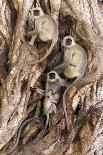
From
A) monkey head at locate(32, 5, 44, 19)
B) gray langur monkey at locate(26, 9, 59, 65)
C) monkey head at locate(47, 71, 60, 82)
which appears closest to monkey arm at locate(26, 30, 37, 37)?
gray langur monkey at locate(26, 9, 59, 65)

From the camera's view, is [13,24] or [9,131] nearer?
[9,131]

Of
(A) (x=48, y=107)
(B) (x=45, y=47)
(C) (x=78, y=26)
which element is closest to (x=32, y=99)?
(A) (x=48, y=107)

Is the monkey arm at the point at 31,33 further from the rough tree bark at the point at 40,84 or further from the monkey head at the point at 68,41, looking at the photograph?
the monkey head at the point at 68,41

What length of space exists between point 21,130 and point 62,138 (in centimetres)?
35

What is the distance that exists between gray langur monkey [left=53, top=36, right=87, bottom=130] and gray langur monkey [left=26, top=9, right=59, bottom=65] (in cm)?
12

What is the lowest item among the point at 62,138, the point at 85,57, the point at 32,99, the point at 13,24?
the point at 62,138

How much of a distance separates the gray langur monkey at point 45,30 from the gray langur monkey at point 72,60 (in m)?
0.12

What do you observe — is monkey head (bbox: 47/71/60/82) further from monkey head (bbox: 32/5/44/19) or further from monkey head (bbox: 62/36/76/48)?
monkey head (bbox: 32/5/44/19)

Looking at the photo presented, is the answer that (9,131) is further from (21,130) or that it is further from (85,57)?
(85,57)

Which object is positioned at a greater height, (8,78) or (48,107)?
(8,78)

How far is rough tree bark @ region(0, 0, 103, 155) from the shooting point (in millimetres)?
4355

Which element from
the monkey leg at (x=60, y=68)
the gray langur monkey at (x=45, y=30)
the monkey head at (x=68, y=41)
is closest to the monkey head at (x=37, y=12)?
the gray langur monkey at (x=45, y=30)

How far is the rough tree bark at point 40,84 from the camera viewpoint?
436 centimetres

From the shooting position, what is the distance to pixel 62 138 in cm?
439
